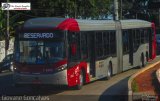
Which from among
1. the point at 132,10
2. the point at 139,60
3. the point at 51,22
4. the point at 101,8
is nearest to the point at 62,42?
the point at 51,22

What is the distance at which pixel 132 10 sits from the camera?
94.4 meters

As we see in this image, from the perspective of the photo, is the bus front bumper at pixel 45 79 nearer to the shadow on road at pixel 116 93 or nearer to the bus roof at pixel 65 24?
the shadow on road at pixel 116 93

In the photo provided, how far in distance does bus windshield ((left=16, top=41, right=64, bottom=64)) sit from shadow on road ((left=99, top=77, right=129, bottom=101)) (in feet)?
6.68

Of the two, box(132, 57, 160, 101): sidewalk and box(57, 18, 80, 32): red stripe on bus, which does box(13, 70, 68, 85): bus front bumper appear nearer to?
box(57, 18, 80, 32): red stripe on bus

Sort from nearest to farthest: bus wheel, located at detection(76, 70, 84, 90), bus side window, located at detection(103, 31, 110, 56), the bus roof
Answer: the bus roof
bus wheel, located at detection(76, 70, 84, 90)
bus side window, located at detection(103, 31, 110, 56)

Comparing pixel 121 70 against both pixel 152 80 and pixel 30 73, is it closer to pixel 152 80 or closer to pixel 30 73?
pixel 152 80

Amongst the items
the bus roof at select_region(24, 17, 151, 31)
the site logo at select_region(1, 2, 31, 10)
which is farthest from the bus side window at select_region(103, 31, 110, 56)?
the site logo at select_region(1, 2, 31, 10)

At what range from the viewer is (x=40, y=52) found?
18.4 meters

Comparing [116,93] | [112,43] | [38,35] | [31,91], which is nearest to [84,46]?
[38,35]

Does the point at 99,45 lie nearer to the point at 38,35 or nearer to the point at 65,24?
the point at 65,24

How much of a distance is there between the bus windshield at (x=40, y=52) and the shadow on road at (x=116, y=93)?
2037 mm

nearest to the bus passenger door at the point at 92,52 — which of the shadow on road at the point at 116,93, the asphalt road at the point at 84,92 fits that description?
the asphalt road at the point at 84,92

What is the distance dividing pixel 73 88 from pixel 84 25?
8.69 feet

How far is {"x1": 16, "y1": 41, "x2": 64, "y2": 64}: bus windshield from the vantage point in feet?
60.0
